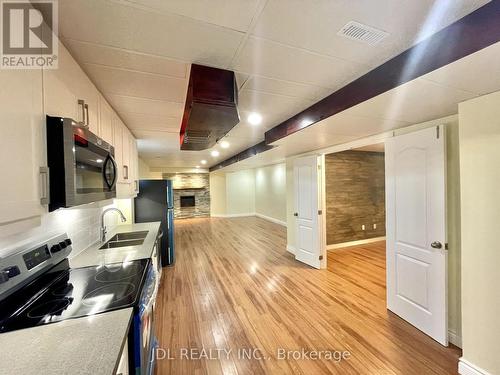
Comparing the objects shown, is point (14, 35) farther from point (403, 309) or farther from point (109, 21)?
point (403, 309)

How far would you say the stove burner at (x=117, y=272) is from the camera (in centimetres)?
151

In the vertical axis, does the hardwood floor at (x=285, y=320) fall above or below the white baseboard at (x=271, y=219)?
below

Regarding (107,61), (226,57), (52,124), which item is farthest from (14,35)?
(226,57)

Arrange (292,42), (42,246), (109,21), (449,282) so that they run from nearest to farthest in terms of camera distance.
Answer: (109,21) → (292,42) → (42,246) → (449,282)

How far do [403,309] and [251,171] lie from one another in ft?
27.1

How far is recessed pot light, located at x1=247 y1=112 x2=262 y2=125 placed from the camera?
2.42 metres

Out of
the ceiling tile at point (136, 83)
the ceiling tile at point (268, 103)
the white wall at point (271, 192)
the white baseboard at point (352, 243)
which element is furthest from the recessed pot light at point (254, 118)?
the white wall at point (271, 192)

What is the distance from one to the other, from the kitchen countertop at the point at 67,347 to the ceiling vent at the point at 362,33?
1.75 metres

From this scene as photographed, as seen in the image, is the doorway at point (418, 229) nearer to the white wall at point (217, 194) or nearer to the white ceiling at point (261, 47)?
the white ceiling at point (261, 47)

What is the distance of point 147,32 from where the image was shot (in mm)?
1091

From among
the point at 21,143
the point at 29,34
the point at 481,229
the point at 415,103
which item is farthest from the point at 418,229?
the point at 29,34

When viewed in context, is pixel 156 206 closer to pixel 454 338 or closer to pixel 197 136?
pixel 197 136

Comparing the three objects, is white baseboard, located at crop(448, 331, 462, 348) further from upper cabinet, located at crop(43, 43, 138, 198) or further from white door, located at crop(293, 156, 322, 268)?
upper cabinet, located at crop(43, 43, 138, 198)

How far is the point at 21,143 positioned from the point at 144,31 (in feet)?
2.48
